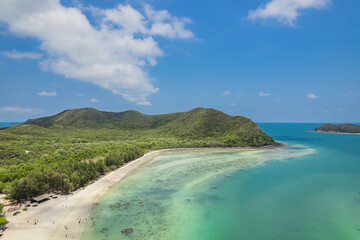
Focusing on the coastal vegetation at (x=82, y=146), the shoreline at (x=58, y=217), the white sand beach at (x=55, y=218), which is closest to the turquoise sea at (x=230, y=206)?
the shoreline at (x=58, y=217)

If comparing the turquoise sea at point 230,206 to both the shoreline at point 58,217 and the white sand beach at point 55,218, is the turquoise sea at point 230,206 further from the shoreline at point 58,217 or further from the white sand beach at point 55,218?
the white sand beach at point 55,218

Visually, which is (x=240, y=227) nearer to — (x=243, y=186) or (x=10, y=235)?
(x=243, y=186)

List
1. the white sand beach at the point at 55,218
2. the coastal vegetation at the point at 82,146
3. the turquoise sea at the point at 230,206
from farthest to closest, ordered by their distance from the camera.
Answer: the coastal vegetation at the point at 82,146 → the turquoise sea at the point at 230,206 → the white sand beach at the point at 55,218

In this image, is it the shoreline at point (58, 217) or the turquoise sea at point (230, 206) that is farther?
the turquoise sea at point (230, 206)

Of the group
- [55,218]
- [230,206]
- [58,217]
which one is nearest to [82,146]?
[58,217]

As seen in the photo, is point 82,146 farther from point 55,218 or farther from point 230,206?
point 230,206

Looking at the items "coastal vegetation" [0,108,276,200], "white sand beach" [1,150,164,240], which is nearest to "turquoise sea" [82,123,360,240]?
"white sand beach" [1,150,164,240]
